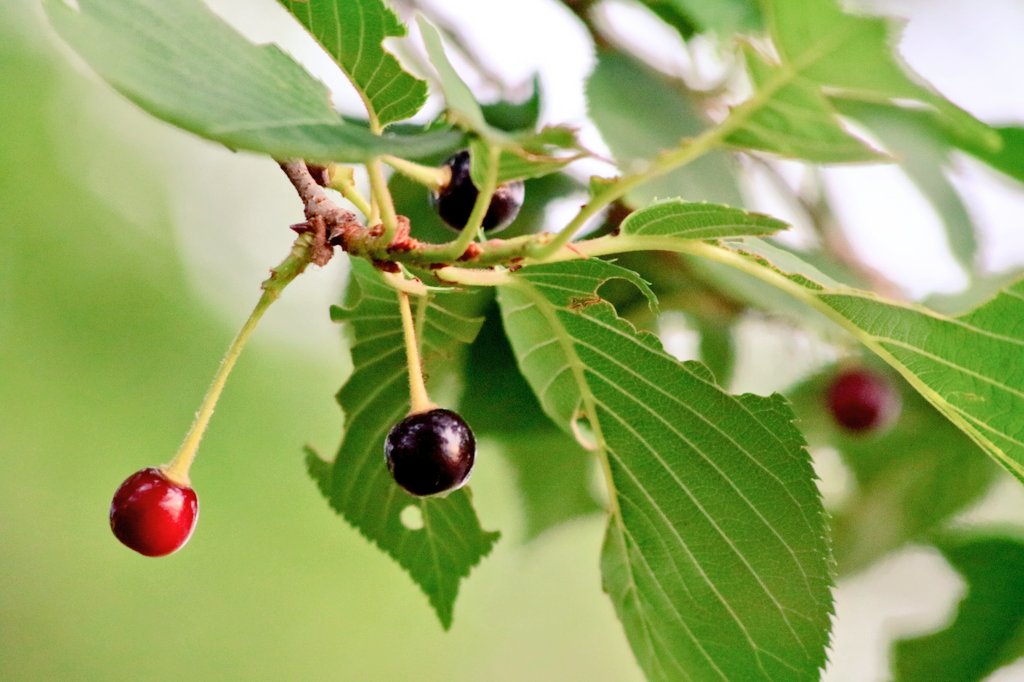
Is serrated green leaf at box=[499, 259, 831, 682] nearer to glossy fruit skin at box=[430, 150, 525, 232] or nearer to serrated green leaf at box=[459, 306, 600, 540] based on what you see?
glossy fruit skin at box=[430, 150, 525, 232]

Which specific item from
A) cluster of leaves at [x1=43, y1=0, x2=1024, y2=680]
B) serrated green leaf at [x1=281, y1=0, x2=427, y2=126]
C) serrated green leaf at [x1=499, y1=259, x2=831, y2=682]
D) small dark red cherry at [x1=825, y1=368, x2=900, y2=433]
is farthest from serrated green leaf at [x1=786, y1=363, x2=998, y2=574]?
serrated green leaf at [x1=281, y1=0, x2=427, y2=126]

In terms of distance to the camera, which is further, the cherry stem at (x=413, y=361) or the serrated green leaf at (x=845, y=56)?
the cherry stem at (x=413, y=361)

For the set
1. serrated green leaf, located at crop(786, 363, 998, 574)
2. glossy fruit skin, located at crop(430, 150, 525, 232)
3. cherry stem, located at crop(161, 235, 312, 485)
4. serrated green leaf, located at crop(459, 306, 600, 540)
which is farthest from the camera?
serrated green leaf, located at crop(786, 363, 998, 574)

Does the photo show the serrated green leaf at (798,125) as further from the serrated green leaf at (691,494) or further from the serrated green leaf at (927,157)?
the serrated green leaf at (927,157)

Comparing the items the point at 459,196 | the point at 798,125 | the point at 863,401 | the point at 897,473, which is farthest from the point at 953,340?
the point at 897,473

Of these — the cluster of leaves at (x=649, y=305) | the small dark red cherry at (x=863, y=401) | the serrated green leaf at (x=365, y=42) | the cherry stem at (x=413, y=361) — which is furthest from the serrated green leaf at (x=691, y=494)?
the small dark red cherry at (x=863, y=401)

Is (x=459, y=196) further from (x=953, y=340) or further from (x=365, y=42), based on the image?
(x=953, y=340)
